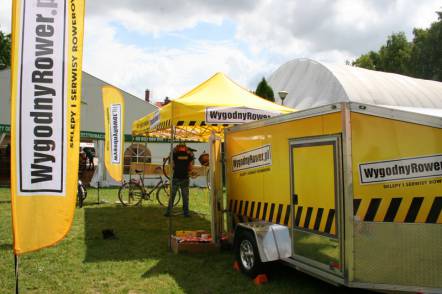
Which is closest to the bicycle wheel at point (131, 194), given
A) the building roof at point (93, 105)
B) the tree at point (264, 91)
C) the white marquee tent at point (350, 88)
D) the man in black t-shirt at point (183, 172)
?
the man in black t-shirt at point (183, 172)

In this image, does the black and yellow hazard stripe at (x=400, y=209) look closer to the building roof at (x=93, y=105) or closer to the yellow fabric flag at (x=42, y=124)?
the yellow fabric flag at (x=42, y=124)

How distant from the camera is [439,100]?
808 inches

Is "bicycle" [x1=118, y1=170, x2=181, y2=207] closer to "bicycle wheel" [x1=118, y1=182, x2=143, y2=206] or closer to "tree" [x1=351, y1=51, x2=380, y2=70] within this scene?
"bicycle wheel" [x1=118, y1=182, x2=143, y2=206]

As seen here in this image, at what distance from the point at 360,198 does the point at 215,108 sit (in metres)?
4.26

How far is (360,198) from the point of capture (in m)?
4.38

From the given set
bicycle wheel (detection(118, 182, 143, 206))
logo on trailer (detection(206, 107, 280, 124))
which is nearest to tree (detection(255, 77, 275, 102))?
bicycle wheel (detection(118, 182, 143, 206))

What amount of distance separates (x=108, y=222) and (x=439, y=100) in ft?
54.6

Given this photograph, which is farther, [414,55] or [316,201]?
[414,55]

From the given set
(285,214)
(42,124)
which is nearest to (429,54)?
(285,214)

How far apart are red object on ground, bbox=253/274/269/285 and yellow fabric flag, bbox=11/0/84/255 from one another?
8.67 ft

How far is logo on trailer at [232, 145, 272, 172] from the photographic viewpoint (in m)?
6.07

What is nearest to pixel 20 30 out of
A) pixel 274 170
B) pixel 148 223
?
pixel 274 170

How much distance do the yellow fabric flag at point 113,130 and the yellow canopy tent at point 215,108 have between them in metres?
3.52

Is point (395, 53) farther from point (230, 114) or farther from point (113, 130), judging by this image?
point (230, 114)
